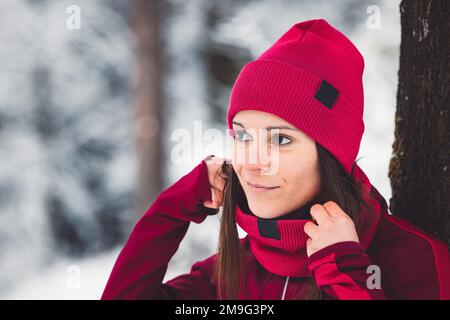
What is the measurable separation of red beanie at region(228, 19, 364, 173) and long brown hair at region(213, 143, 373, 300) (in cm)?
5

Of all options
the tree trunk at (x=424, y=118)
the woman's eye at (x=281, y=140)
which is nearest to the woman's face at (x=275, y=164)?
the woman's eye at (x=281, y=140)

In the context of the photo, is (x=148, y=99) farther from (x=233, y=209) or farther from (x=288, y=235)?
(x=288, y=235)

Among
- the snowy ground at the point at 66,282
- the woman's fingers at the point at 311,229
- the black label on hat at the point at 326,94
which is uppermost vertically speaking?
the black label on hat at the point at 326,94

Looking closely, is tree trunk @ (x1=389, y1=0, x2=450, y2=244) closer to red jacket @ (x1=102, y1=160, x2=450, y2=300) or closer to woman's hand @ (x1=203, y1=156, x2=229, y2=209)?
red jacket @ (x1=102, y1=160, x2=450, y2=300)

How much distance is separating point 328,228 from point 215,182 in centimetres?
59

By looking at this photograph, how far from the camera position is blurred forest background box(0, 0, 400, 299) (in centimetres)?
670

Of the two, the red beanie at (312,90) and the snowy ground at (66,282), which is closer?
the red beanie at (312,90)

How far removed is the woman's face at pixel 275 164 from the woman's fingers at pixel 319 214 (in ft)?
0.32

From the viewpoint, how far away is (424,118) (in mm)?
2047

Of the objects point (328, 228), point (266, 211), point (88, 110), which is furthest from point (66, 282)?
point (328, 228)

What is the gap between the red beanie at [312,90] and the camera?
1804 millimetres

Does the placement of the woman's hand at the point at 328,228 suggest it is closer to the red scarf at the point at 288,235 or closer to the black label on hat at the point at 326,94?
the red scarf at the point at 288,235

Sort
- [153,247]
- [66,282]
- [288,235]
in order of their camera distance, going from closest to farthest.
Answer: [288,235]
[153,247]
[66,282]

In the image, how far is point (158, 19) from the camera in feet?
19.2
